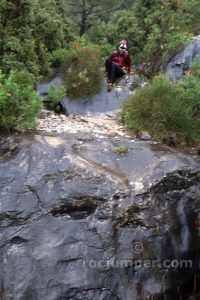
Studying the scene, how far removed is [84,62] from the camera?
9078 millimetres

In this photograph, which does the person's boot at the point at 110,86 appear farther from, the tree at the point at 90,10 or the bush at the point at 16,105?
the tree at the point at 90,10

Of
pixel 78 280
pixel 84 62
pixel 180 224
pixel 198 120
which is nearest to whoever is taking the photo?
pixel 78 280

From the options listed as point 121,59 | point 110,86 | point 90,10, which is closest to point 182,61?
point 121,59

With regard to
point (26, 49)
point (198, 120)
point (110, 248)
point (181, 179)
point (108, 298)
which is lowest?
point (108, 298)

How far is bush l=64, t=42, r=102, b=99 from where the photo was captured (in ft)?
28.4

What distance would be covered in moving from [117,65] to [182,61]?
180 centimetres

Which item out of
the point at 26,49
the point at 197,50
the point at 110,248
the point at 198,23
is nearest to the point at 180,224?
the point at 110,248

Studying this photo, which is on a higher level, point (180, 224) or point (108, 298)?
point (180, 224)

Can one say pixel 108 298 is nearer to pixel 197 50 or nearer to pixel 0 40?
pixel 0 40

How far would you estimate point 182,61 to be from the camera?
399 inches

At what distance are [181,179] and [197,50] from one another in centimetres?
562

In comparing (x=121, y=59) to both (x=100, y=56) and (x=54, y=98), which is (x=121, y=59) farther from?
(x=54, y=98)

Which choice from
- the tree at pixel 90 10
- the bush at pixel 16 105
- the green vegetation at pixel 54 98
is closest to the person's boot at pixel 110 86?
the green vegetation at pixel 54 98

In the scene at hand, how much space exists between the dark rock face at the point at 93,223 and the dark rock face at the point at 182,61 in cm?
434
